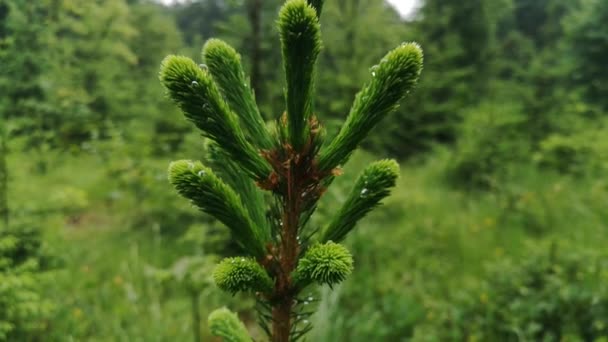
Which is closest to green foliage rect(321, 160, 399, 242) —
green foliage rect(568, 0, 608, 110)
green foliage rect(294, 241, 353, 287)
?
green foliage rect(294, 241, 353, 287)

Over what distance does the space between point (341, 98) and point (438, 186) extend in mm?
2521

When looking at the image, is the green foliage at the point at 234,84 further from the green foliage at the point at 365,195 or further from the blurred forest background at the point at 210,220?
the blurred forest background at the point at 210,220

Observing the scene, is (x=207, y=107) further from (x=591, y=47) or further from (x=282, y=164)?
(x=591, y=47)

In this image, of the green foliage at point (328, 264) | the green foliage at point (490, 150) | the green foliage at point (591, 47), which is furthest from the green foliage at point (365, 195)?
the green foliage at point (591, 47)

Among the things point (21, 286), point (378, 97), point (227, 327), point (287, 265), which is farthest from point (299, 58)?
point (21, 286)

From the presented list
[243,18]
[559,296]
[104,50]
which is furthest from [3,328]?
[243,18]

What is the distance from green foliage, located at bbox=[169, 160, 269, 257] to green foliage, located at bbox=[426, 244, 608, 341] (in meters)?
2.45

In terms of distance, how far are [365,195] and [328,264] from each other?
0.56ft

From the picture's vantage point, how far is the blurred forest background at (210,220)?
2.33 meters

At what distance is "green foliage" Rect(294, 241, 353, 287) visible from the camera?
60cm

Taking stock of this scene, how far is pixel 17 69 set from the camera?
2133 millimetres

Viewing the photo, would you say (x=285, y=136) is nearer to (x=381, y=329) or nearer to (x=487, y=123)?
(x=381, y=329)

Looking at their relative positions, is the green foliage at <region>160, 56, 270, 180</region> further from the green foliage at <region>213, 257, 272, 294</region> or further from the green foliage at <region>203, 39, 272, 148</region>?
the green foliage at <region>213, 257, 272, 294</region>

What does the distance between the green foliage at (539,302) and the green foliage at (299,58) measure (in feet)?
8.19
